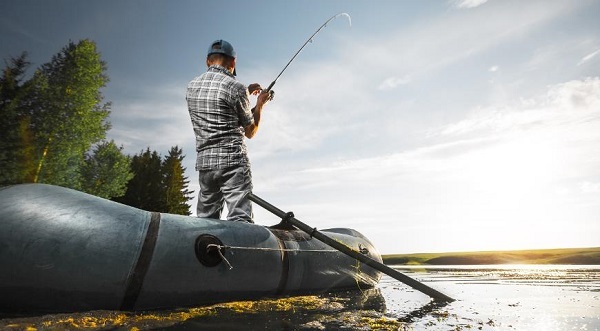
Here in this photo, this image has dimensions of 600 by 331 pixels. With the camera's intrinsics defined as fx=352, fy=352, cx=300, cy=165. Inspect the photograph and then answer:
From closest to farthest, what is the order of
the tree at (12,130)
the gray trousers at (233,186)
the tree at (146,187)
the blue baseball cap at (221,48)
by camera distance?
the gray trousers at (233,186)
the blue baseball cap at (221,48)
the tree at (12,130)
the tree at (146,187)

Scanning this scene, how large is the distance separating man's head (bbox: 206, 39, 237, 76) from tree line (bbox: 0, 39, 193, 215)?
88.1 ft

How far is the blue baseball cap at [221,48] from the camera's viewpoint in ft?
16.1

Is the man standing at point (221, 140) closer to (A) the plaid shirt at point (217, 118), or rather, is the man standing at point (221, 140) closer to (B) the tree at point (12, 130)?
(A) the plaid shirt at point (217, 118)

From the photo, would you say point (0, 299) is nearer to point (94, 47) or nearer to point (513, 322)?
point (513, 322)

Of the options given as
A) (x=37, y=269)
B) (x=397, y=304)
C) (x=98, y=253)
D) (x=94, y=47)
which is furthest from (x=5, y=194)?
(x=94, y=47)

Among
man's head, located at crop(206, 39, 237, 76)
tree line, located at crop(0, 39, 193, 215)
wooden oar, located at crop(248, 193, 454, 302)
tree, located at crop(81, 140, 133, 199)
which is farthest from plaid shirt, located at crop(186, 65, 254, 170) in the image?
tree, located at crop(81, 140, 133, 199)

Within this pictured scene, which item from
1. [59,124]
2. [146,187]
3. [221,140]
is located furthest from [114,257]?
[146,187]

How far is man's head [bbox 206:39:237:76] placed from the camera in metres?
4.90

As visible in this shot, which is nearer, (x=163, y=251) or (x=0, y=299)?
(x=0, y=299)

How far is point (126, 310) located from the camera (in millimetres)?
3064

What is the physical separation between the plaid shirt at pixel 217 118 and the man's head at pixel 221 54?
0.28 m

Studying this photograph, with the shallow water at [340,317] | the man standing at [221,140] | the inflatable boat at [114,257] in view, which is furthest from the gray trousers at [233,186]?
the shallow water at [340,317]

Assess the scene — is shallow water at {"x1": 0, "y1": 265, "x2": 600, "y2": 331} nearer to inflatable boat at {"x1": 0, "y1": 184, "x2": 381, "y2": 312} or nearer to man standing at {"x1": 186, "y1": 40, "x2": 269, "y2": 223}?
inflatable boat at {"x1": 0, "y1": 184, "x2": 381, "y2": 312}

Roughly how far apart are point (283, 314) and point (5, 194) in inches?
103
